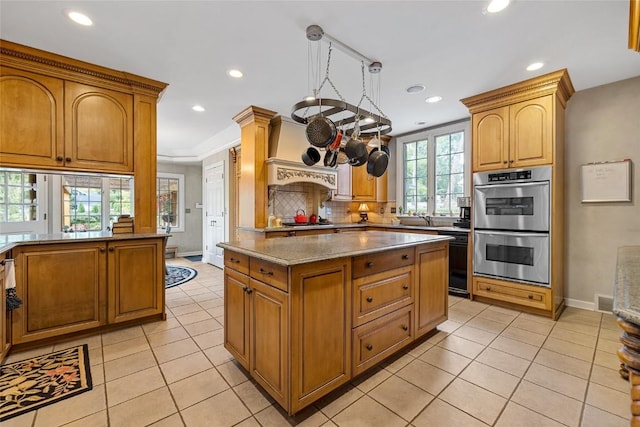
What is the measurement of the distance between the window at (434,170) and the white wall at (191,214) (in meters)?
5.19

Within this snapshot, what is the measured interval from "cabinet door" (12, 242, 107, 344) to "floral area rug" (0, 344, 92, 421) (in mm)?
279

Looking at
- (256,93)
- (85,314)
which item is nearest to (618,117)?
(256,93)

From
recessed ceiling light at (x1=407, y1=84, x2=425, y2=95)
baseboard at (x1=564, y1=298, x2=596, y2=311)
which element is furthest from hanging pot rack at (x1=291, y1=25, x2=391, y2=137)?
baseboard at (x1=564, y1=298, x2=596, y2=311)

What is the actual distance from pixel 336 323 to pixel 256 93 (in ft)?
9.75

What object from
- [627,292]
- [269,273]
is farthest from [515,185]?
[269,273]

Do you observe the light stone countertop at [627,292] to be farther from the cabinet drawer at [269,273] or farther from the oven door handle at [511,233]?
the oven door handle at [511,233]

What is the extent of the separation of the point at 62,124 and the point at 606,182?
5715 mm

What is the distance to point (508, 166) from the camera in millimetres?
3375

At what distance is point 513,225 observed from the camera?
3.32 m

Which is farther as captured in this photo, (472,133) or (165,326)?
(472,133)

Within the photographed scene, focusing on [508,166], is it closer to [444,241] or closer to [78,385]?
[444,241]

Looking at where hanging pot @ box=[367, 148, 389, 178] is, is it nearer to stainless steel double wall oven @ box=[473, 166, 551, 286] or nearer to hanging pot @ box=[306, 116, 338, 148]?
hanging pot @ box=[306, 116, 338, 148]

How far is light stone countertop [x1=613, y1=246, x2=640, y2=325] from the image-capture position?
81cm

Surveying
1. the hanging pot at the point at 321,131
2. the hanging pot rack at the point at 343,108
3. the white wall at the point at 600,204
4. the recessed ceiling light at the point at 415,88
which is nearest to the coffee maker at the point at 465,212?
the white wall at the point at 600,204
